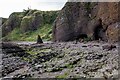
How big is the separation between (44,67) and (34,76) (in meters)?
3.55

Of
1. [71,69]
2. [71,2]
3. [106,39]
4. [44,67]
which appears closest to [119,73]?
[71,69]

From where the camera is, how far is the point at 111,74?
883 inches

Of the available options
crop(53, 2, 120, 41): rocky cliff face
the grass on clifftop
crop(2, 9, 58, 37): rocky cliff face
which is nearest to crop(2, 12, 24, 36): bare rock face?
crop(2, 9, 58, 37): rocky cliff face

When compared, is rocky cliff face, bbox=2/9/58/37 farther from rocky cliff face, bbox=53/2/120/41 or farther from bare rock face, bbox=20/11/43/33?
rocky cliff face, bbox=53/2/120/41

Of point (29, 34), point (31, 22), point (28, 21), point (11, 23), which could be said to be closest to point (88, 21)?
point (29, 34)

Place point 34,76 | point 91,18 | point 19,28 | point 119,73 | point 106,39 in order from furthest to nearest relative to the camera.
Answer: point 19,28 → point 91,18 → point 106,39 → point 34,76 → point 119,73

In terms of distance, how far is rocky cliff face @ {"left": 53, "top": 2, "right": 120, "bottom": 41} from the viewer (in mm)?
50431

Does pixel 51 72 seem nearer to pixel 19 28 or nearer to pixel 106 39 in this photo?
pixel 106 39

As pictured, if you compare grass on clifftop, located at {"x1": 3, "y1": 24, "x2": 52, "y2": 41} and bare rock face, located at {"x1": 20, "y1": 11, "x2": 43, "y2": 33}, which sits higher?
bare rock face, located at {"x1": 20, "y1": 11, "x2": 43, "y2": 33}

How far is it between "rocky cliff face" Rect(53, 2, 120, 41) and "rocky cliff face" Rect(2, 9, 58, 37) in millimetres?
62712

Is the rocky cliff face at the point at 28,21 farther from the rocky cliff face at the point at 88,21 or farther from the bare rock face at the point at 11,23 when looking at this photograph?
the rocky cliff face at the point at 88,21

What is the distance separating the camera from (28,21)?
139 m

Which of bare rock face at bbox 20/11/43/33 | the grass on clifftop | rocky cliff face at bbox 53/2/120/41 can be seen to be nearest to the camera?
rocky cliff face at bbox 53/2/120/41

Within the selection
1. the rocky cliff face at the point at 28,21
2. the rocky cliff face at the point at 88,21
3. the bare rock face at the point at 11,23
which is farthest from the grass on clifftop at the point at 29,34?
the rocky cliff face at the point at 88,21
